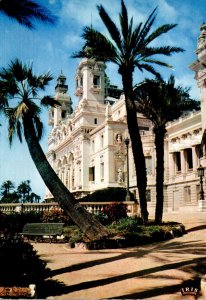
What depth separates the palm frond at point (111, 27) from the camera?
1778cm

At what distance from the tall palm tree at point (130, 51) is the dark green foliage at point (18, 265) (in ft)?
35.0

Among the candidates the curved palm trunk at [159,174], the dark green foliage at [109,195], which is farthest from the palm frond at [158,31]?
the dark green foliage at [109,195]

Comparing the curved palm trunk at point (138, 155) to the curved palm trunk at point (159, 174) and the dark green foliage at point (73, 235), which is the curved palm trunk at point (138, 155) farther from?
the dark green foliage at point (73, 235)

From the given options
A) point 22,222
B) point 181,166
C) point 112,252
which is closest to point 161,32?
point 112,252

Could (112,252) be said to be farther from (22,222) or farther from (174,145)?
(174,145)

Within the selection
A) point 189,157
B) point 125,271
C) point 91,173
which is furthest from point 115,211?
point 91,173

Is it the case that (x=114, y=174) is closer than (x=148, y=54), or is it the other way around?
(x=148, y=54)

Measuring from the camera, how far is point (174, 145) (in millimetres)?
48719

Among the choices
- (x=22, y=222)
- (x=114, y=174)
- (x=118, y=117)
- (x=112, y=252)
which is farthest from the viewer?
(x=118, y=117)

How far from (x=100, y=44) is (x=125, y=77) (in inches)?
80.9

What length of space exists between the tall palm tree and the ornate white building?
13.7 meters

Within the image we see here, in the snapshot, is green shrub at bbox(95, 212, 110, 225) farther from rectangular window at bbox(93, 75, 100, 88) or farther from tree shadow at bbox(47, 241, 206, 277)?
rectangular window at bbox(93, 75, 100, 88)

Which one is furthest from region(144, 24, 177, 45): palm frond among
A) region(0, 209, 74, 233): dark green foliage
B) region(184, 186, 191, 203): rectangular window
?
region(184, 186, 191, 203): rectangular window

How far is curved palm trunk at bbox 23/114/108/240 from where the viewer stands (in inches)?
565
